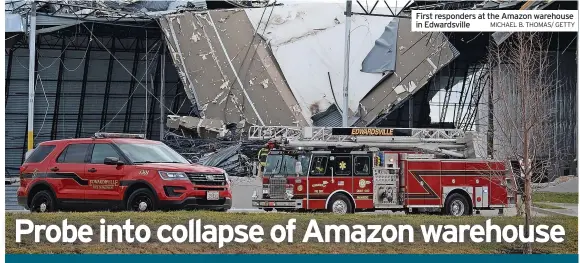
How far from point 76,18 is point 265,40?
5051 mm

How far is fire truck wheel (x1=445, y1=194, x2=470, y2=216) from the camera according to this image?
20.6 metres

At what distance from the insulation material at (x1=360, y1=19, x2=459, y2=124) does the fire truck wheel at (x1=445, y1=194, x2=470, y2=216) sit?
4046 mm

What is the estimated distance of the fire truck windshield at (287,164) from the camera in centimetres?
2041

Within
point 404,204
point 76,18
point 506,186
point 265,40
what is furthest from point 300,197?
point 76,18

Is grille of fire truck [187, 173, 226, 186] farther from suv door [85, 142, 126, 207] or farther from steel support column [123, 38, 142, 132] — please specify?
steel support column [123, 38, 142, 132]

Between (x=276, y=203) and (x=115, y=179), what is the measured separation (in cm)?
386

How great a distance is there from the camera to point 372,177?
20.5 meters

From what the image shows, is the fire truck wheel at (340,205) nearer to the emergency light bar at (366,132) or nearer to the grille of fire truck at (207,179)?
the emergency light bar at (366,132)

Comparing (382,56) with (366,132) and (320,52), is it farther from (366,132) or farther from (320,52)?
(366,132)

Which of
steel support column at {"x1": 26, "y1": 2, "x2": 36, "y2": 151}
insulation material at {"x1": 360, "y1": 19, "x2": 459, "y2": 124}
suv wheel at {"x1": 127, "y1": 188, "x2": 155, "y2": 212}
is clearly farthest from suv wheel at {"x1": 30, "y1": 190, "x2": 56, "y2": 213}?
insulation material at {"x1": 360, "y1": 19, "x2": 459, "y2": 124}

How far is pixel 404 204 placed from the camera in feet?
67.2

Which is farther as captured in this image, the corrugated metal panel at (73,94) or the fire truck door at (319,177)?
the corrugated metal panel at (73,94)

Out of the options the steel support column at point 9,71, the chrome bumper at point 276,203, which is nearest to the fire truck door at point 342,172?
the chrome bumper at point 276,203

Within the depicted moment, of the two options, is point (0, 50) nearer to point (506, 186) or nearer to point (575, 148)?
point (506, 186)
